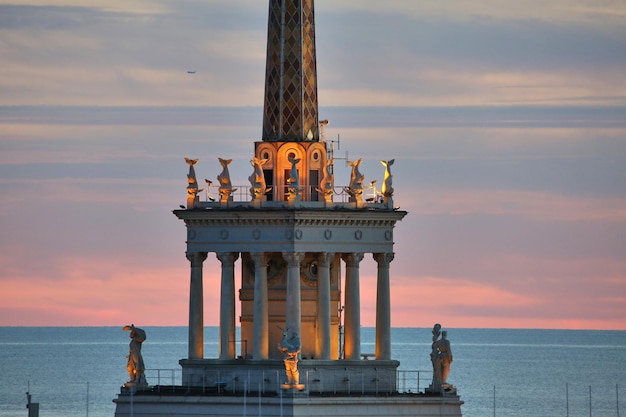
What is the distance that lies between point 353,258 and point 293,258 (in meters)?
2.38

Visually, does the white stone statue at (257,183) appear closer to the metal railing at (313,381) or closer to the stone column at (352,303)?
the stone column at (352,303)

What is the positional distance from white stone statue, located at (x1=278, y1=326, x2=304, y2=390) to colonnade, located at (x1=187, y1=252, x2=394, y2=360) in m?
1.09

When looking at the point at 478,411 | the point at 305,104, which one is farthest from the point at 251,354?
the point at 478,411

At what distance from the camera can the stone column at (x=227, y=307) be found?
90812 millimetres

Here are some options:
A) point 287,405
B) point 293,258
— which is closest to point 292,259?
point 293,258

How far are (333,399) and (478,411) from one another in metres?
87.8

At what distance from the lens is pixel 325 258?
90.2m

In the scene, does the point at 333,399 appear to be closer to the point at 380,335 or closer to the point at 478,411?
the point at 380,335

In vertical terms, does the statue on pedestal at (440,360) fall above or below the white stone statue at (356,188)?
below

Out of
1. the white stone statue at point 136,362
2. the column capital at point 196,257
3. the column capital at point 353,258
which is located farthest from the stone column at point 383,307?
Answer: the white stone statue at point 136,362

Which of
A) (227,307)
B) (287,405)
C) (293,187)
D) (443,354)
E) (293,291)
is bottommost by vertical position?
(287,405)

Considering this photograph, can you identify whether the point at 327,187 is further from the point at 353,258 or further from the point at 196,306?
the point at 196,306

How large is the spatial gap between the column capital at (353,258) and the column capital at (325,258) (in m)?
0.81

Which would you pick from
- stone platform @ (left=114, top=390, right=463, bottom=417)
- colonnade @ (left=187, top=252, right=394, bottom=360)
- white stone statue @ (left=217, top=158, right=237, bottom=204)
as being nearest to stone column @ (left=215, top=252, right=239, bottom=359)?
colonnade @ (left=187, top=252, right=394, bottom=360)
